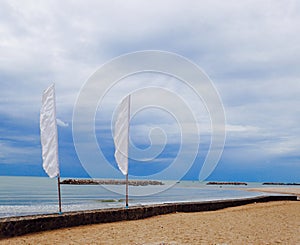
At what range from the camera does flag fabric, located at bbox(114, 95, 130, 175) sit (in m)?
13.2

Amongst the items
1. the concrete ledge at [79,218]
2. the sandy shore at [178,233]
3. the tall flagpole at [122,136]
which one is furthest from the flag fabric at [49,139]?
the tall flagpole at [122,136]

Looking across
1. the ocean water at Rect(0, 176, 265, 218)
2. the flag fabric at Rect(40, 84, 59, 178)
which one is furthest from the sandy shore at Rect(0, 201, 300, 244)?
the ocean water at Rect(0, 176, 265, 218)

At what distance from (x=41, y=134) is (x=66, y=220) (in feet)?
7.54

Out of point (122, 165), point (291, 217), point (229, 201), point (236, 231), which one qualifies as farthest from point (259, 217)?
point (229, 201)

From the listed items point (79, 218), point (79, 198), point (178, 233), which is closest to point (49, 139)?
point (79, 218)

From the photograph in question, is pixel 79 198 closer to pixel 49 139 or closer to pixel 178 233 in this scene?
pixel 49 139

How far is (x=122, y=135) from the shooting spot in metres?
13.3

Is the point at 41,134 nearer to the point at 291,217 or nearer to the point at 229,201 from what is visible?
the point at 291,217

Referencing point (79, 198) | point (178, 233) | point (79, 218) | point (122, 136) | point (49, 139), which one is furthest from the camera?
point (79, 198)

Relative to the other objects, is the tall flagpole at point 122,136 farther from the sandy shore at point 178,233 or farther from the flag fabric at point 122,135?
the sandy shore at point 178,233

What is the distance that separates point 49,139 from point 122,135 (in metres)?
3.09

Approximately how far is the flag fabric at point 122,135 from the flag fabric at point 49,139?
9.01 ft

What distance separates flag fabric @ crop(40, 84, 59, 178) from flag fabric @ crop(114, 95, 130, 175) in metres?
2.75

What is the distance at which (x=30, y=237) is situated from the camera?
926 cm
